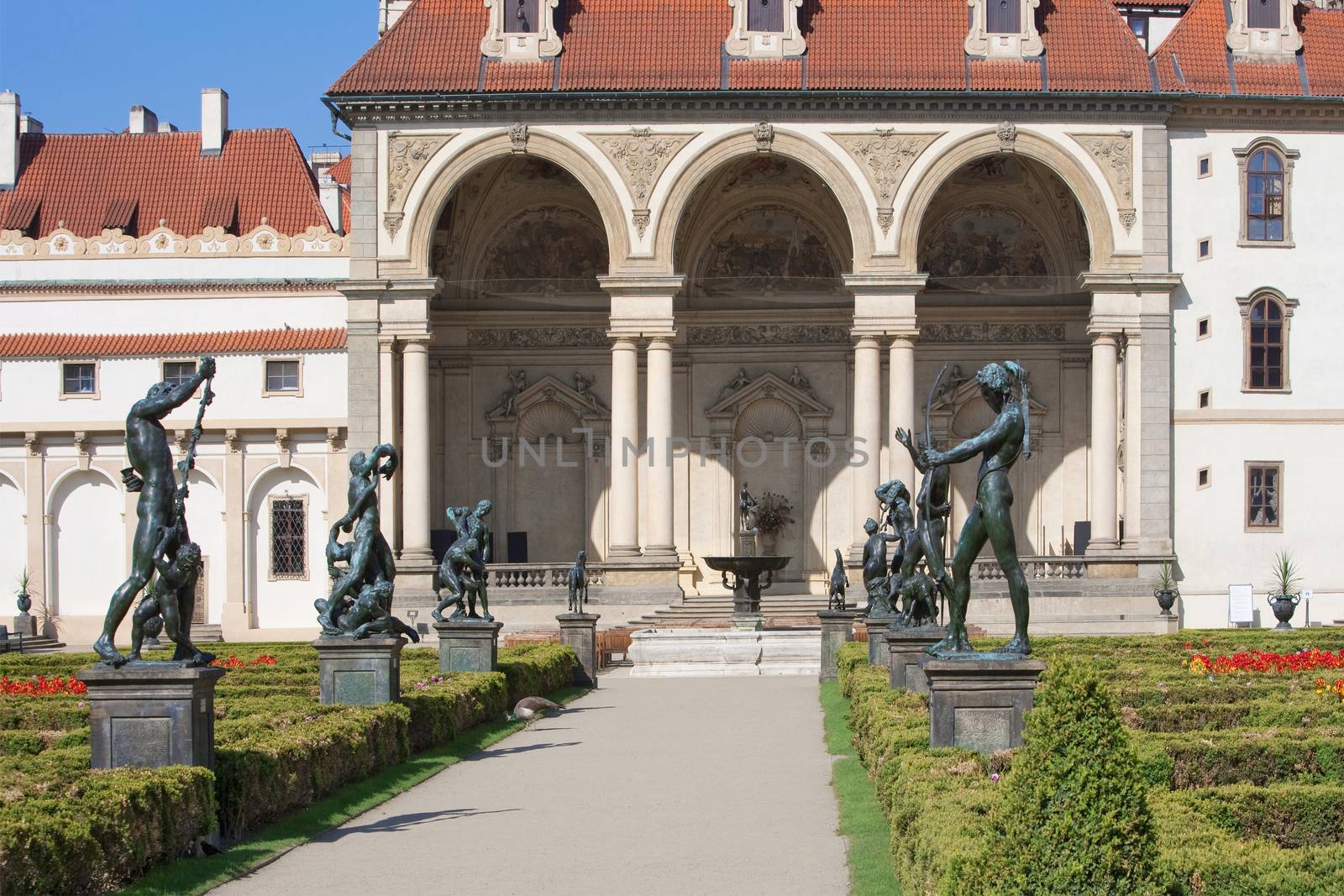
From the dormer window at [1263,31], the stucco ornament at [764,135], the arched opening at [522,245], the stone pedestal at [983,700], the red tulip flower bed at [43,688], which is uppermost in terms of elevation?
the dormer window at [1263,31]

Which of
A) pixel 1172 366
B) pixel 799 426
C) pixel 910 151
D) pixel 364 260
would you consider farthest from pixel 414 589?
pixel 1172 366

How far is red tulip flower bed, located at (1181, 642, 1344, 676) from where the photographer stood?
22984 millimetres

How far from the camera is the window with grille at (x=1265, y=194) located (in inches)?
1713

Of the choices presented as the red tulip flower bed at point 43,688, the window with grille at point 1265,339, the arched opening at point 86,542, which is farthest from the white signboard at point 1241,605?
the red tulip flower bed at point 43,688

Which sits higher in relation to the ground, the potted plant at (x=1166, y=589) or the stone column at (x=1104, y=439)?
the stone column at (x=1104, y=439)

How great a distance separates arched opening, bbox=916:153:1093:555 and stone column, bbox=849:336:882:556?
17.7 ft

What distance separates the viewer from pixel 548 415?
4881cm

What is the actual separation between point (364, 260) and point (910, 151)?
1301 cm

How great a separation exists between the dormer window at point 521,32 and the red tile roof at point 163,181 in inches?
324

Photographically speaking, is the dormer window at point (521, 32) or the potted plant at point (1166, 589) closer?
the potted plant at point (1166, 589)

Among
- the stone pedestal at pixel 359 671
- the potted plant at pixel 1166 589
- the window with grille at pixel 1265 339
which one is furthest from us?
the window with grille at pixel 1265 339

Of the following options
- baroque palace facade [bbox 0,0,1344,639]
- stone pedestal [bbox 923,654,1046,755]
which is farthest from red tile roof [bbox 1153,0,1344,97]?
stone pedestal [bbox 923,654,1046,755]

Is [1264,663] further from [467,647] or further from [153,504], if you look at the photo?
[153,504]

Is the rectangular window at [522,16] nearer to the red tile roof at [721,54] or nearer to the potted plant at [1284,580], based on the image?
the red tile roof at [721,54]
